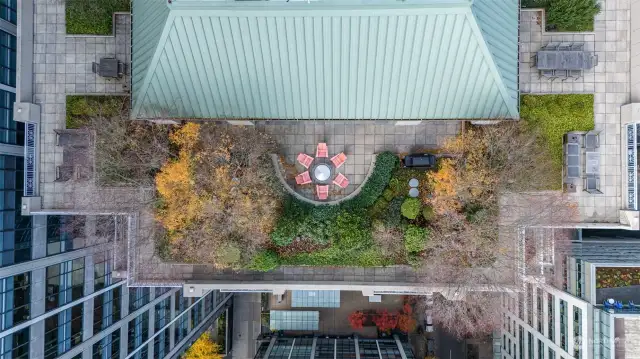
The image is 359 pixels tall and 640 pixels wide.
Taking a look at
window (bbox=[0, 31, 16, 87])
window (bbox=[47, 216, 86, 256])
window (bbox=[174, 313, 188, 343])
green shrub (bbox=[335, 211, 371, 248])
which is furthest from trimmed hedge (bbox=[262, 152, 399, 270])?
window (bbox=[0, 31, 16, 87])

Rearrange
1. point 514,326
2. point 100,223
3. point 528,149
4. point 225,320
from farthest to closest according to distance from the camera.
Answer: point 225,320
point 514,326
point 100,223
point 528,149

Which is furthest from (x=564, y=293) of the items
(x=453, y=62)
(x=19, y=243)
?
(x=19, y=243)

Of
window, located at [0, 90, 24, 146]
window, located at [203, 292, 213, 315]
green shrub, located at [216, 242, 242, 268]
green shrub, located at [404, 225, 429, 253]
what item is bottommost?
window, located at [203, 292, 213, 315]

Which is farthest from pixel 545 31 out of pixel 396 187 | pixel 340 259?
pixel 340 259

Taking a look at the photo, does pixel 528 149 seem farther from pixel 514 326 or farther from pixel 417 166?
pixel 514 326

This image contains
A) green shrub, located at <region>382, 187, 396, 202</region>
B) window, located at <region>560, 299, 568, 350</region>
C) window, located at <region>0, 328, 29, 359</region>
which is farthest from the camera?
window, located at <region>560, 299, 568, 350</region>

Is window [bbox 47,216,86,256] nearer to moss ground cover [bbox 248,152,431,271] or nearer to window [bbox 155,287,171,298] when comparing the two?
window [bbox 155,287,171,298]
